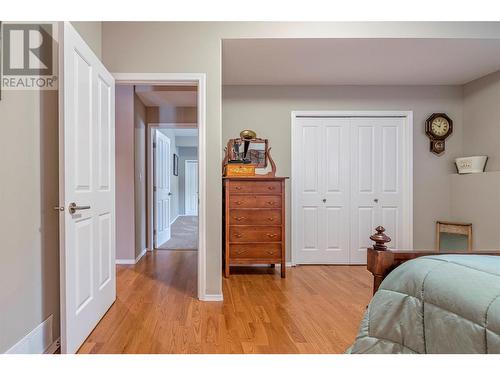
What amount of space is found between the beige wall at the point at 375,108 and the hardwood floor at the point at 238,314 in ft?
3.35

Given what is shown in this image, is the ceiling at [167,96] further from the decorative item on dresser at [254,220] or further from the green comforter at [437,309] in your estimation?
the green comforter at [437,309]

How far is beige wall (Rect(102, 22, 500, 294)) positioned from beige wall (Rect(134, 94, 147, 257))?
5.12 ft

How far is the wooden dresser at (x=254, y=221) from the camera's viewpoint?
3475 mm

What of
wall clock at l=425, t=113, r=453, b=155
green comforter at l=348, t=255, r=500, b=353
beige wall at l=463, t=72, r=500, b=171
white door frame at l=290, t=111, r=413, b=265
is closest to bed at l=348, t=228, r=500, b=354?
green comforter at l=348, t=255, r=500, b=353

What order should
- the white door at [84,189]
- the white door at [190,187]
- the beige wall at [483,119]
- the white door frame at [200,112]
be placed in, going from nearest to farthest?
the white door at [84,189]
the white door frame at [200,112]
the beige wall at [483,119]
the white door at [190,187]

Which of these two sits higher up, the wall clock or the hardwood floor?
the wall clock

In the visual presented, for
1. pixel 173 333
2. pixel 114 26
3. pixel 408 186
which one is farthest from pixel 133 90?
pixel 408 186

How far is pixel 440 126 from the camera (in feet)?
13.4

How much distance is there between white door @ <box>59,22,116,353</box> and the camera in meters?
1.77

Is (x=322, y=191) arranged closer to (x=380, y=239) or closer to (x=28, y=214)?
(x=380, y=239)

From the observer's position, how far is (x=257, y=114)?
13.2 ft

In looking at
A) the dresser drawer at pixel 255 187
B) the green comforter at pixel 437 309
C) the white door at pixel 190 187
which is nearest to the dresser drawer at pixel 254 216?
the dresser drawer at pixel 255 187

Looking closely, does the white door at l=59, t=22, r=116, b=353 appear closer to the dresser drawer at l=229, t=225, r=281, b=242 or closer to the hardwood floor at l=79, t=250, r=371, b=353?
the hardwood floor at l=79, t=250, r=371, b=353
